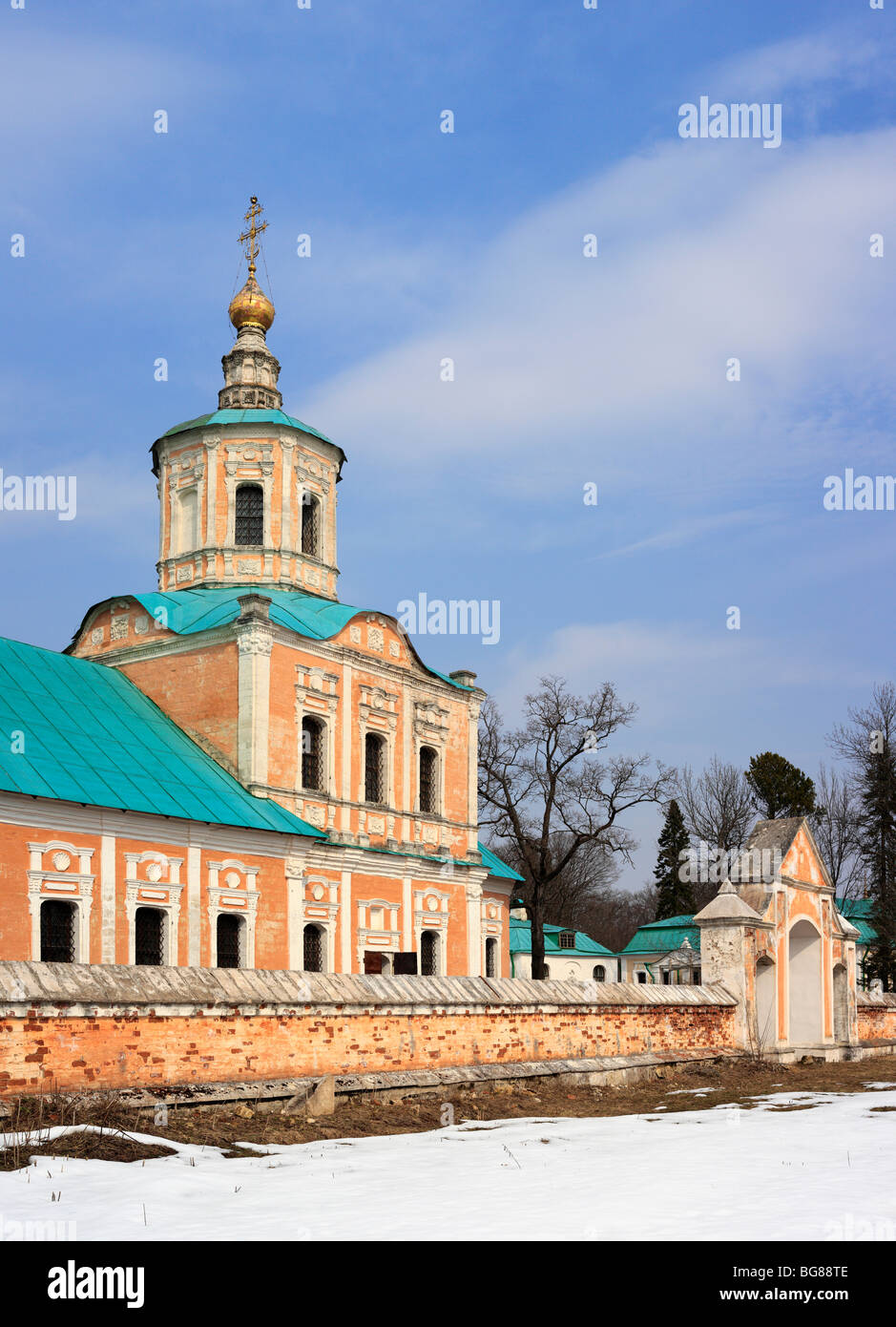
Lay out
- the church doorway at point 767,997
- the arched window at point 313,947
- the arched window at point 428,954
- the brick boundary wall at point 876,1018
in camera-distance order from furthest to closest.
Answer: the brick boundary wall at point 876,1018 → the arched window at point 428,954 → the arched window at point 313,947 → the church doorway at point 767,997

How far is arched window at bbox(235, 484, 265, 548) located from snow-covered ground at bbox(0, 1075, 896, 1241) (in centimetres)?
1926

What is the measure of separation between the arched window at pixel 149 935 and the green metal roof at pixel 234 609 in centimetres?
610

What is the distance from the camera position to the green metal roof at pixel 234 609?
81.7ft

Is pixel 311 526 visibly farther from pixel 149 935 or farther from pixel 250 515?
pixel 149 935

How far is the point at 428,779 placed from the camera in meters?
28.5

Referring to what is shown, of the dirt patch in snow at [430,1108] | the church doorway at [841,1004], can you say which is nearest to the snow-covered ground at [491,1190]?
the dirt patch in snow at [430,1108]

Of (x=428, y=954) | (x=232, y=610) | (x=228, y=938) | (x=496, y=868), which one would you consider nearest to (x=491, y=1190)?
(x=228, y=938)

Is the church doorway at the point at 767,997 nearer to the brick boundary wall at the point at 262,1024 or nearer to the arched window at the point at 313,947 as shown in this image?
the brick boundary wall at the point at 262,1024

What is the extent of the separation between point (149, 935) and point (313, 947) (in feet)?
14.2

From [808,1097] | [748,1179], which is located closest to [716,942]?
[808,1097]
